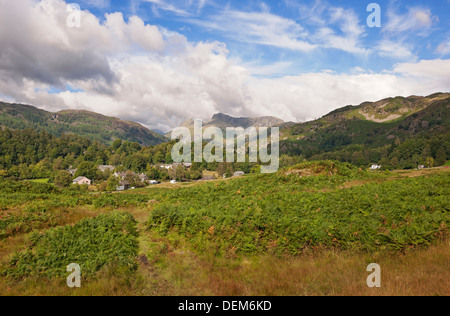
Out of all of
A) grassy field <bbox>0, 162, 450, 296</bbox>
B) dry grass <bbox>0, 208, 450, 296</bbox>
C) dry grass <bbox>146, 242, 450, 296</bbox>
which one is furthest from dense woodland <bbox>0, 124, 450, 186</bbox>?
dry grass <bbox>146, 242, 450, 296</bbox>

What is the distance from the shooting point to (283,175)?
2869 cm

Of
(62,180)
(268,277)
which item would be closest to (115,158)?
(62,180)

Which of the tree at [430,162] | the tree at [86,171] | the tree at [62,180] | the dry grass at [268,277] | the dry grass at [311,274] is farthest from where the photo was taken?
the tree at [86,171]

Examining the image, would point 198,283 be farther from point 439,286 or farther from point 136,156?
point 136,156

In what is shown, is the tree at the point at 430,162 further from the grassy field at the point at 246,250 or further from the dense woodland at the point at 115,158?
the grassy field at the point at 246,250

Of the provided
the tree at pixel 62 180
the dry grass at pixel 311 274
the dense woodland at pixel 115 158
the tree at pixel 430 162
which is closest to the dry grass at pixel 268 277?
the dry grass at pixel 311 274

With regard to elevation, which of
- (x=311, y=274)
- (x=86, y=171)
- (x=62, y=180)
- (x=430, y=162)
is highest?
(x=430, y=162)

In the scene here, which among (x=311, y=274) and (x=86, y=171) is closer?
(x=311, y=274)

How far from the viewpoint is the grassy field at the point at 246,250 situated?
23.4 feet

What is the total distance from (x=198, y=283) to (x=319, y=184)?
64.4ft

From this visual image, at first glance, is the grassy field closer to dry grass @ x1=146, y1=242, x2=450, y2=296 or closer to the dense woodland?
dry grass @ x1=146, y1=242, x2=450, y2=296

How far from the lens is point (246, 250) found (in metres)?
9.80

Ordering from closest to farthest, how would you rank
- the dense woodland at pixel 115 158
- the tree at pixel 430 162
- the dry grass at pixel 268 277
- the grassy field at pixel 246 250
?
the dry grass at pixel 268 277 → the grassy field at pixel 246 250 → the tree at pixel 430 162 → the dense woodland at pixel 115 158

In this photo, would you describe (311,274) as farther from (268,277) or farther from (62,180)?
(62,180)
